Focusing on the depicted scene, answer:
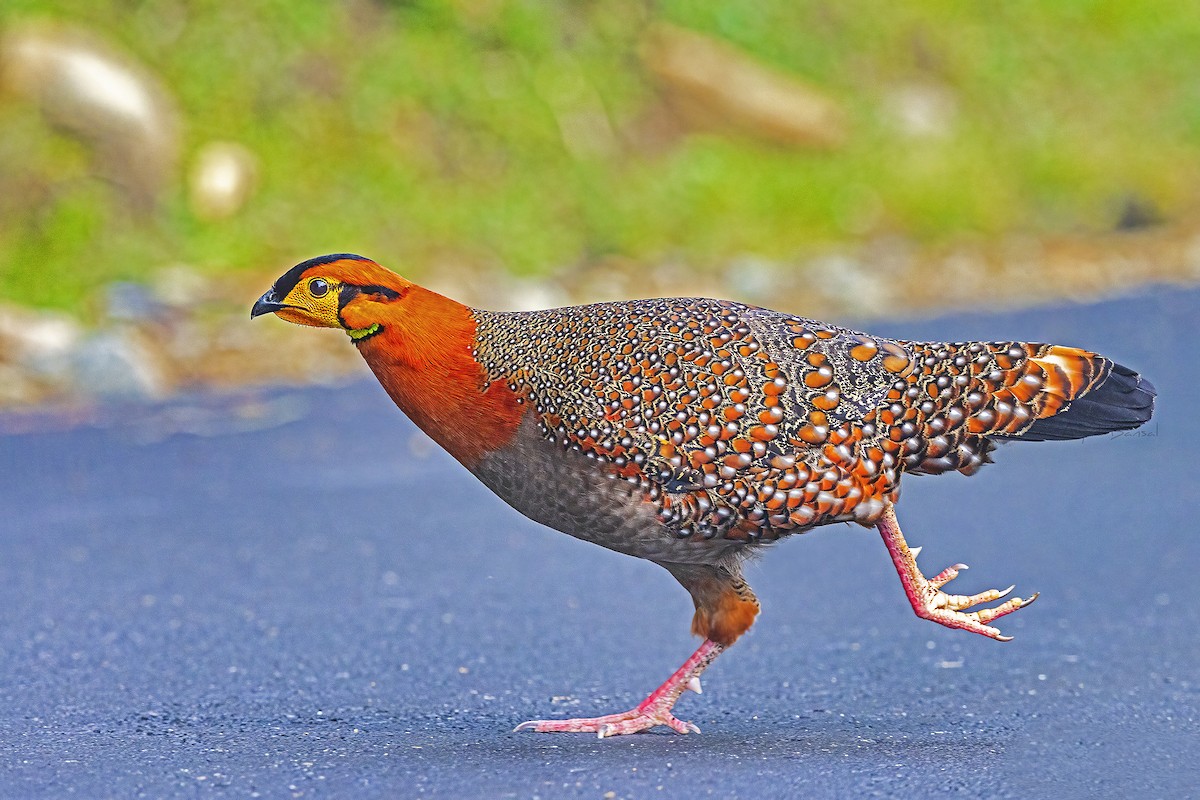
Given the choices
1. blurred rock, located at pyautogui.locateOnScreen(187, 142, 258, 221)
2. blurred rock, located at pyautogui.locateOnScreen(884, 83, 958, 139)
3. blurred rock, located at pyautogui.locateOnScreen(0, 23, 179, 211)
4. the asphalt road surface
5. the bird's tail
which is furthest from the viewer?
blurred rock, located at pyautogui.locateOnScreen(884, 83, 958, 139)

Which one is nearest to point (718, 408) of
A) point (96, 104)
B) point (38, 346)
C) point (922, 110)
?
point (38, 346)

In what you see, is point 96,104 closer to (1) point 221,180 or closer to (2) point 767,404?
(1) point 221,180

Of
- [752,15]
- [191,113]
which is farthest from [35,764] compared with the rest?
[752,15]

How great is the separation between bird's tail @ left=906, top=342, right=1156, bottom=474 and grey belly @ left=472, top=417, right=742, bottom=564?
0.68 m

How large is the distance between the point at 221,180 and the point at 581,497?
877cm

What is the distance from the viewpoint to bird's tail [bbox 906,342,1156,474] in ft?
14.8

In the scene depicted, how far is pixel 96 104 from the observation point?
1183 centimetres

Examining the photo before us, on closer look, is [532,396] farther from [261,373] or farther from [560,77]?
[560,77]

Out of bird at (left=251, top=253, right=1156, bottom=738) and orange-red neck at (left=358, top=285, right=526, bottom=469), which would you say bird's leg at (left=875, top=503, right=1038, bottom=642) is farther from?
orange-red neck at (left=358, top=285, right=526, bottom=469)

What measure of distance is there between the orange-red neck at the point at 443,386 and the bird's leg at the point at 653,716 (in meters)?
0.82

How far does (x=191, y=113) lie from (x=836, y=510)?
988cm

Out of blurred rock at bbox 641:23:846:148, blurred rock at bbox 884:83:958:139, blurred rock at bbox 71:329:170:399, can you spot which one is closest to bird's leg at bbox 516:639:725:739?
blurred rock at bbox 71:329:170:399

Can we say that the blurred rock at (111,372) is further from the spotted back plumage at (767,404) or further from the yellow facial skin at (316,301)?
the spotted back plumage at (767,404)

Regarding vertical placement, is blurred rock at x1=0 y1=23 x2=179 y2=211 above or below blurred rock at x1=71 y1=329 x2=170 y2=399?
above
